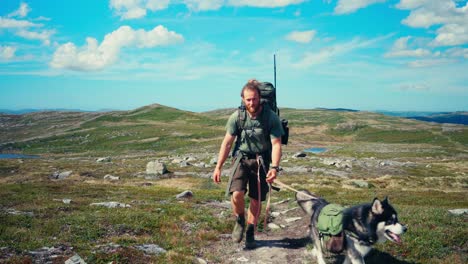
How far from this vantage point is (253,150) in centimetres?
884

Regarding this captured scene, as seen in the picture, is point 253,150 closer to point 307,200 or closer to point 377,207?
point 307,200

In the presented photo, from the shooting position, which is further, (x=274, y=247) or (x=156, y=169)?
(x=156, y=169)

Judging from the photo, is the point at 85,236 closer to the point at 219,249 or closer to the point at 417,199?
the point at 219,249

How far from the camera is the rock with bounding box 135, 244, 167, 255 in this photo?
29.1 ft

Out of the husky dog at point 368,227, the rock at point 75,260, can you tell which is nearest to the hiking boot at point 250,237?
the husky dog at point 368,227

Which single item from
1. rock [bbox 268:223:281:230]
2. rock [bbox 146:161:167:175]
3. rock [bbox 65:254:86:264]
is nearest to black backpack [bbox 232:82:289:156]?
rock [bbox 268:223:281:230]

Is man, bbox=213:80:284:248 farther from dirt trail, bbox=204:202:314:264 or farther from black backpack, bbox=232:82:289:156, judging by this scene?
dirt trail, bbox=204:202:314:264

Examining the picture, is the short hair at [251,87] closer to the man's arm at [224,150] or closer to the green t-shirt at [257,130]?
the green t-shirt at [257,130]

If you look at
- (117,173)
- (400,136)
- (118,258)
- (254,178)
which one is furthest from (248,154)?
(400,136)

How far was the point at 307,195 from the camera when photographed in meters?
8.67

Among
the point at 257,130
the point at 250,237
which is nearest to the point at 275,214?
the point at 250,237

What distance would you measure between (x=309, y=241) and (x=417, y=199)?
18.1m

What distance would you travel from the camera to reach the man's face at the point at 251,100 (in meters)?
8.22

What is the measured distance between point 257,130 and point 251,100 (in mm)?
877
